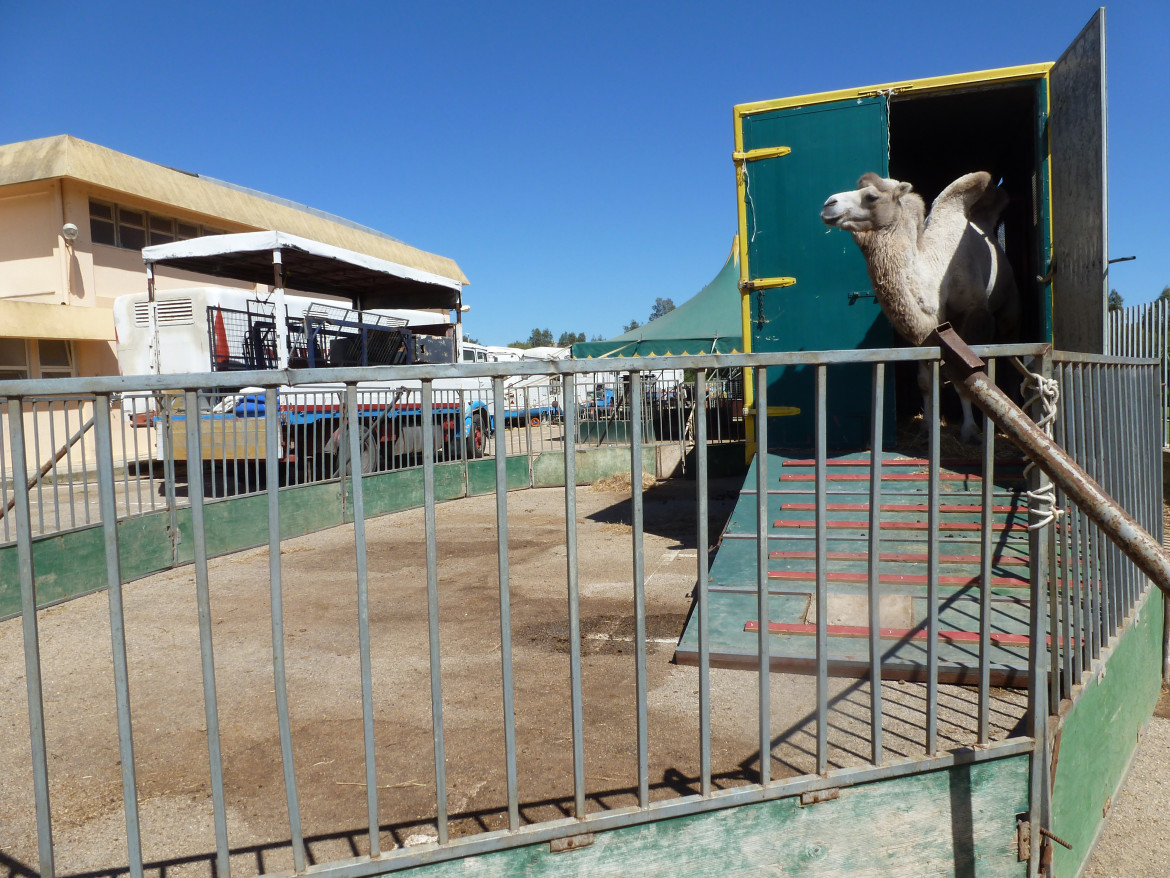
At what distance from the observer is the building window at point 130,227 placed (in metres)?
18.4

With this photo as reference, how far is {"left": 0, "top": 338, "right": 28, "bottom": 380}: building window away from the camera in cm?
1678

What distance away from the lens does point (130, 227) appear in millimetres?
19297

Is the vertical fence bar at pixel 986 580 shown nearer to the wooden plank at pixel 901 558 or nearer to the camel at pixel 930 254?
the wooden plank at pixel 901 558

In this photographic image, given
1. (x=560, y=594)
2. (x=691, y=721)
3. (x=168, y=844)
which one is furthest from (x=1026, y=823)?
(x=560, y=594)

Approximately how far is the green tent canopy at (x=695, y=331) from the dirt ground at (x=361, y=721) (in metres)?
11.0

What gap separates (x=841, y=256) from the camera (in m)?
7.14

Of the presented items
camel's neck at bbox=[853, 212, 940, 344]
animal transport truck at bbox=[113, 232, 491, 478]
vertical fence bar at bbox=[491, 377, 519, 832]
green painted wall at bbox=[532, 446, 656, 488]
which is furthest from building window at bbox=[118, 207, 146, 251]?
vertical fence bar at bbox=[491, 377, 519, 832]

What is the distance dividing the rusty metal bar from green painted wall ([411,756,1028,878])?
878 mm

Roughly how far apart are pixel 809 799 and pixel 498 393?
1476mm

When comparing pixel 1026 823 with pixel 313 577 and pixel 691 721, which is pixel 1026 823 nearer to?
pixel 691 721

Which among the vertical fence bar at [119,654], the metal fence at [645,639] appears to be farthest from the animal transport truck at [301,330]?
the vertical fence bar at [119,654]

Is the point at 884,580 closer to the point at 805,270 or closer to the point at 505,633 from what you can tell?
the point at 505,633

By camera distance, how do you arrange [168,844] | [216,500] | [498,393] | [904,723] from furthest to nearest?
[216,500] → [904,723] → [168,844] → [498,393]

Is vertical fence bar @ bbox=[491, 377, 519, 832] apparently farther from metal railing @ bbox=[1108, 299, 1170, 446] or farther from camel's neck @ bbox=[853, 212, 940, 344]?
metal railing @ bbox=[1108, 299, 1170, 446]
